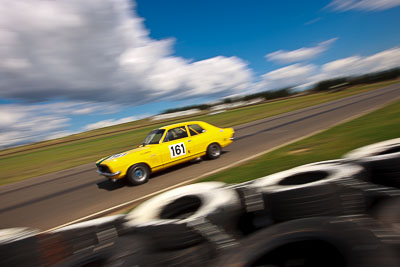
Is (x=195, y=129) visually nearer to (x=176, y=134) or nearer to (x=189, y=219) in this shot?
(x=176, y=134)

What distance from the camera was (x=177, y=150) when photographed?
25.0 ft

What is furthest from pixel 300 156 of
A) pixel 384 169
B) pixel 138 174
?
pixel 138 174

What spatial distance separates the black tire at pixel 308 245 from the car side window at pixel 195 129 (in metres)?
6.33

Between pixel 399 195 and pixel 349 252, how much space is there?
122 centimetres

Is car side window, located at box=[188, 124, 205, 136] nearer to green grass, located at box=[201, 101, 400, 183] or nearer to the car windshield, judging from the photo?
the car windshield

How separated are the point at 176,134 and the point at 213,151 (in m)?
1.60

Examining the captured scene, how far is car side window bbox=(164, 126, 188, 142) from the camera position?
7.66m

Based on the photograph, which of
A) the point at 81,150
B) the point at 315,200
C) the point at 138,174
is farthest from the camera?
the point at 81,150

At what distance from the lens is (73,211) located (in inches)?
214

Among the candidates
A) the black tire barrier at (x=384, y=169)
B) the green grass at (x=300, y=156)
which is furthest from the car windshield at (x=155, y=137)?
the black tire barrier at (x=384, y=169)

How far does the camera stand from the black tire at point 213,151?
27.8 ft

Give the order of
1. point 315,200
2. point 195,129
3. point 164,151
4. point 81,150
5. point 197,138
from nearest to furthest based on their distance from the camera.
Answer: point 315,200 → point 164,151 → point 197,138 → point 195,129 → point 81,150

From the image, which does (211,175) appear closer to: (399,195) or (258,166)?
(258,166)

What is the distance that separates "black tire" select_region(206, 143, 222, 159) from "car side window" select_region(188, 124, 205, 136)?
2.10ft
